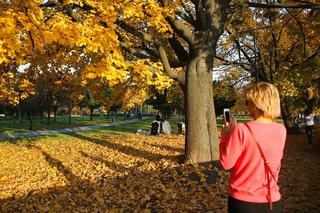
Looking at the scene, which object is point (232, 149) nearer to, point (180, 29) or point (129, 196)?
point (129, 196)

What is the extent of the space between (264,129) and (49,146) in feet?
58.4

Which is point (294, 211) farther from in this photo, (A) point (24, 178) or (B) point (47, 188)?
(A) point (24, 178)

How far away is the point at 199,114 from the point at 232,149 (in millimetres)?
8032

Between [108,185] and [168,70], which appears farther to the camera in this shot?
[168,70]

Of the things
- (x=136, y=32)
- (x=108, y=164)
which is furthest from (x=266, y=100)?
(x=108, y=164)

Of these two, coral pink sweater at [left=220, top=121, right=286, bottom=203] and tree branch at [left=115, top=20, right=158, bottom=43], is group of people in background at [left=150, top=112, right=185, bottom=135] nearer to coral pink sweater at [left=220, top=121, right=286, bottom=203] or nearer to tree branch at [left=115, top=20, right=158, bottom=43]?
tree branch at [left=115, top=20, right=158, bottom=43]

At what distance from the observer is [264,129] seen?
2.70 metres

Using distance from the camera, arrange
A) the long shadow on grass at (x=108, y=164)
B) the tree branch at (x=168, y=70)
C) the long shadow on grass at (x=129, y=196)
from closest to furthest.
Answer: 1. the long shadow on grass at (x=129, y=196)
2. the tree branch at (x=168, y=70)
3. the long shadow on grass at (x=108, y=164)

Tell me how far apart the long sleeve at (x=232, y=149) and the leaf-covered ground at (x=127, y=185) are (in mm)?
4109

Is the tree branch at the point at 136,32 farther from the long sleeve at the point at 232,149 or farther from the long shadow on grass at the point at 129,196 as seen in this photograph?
the long sleeve at the point at 232,149

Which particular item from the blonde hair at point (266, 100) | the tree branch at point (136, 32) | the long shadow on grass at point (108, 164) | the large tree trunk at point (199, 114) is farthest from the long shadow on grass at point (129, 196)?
the blonde hair at point (266, 100)

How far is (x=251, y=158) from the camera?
2713 mm

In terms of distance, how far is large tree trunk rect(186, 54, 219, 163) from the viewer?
1068cm

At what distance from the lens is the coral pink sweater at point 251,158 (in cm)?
265
